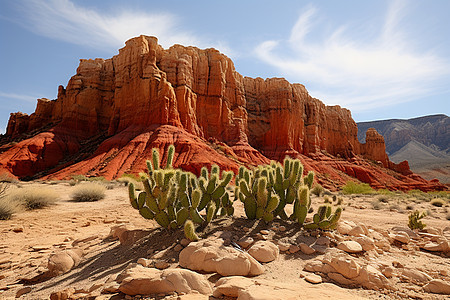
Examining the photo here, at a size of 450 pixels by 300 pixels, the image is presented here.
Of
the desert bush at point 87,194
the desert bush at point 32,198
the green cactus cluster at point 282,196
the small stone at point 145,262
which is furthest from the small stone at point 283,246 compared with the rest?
the desert bush at point 87,194

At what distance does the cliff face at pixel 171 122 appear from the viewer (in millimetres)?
35219

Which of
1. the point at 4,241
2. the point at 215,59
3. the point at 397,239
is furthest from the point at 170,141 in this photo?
the point at 397,239

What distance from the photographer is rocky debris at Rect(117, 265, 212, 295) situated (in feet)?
9.21

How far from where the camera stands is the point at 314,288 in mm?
2889

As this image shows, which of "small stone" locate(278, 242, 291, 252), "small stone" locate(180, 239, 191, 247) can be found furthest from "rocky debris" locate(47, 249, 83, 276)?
"small stone" locate(278, 242, 291, 252)

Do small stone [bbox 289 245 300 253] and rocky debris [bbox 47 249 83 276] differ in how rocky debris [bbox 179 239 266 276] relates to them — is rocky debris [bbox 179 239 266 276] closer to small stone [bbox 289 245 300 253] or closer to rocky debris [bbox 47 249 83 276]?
small stone [bbox 289 245 300 253]

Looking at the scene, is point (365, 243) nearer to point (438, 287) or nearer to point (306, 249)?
point (306, 249)

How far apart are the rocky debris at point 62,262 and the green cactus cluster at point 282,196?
11.7 ft

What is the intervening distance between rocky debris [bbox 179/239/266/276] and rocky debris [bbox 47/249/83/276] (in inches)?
88.9

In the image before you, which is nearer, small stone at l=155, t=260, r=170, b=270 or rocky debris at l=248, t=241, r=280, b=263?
small stone at l=155, t=260, r=170, b=270

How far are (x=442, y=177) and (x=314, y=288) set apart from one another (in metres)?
102

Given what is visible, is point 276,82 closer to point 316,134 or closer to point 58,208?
point 316,134

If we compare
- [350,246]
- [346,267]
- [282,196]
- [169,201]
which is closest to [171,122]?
[282,196]

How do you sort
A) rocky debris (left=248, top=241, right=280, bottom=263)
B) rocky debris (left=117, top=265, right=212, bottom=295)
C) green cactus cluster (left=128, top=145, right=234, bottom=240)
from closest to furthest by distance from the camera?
rocky debris (left=117, top=265, right=212, bottom=295) → rocky debris (left=248, top=241, right=280, bottom=263) → green cactus cluster (left=128, top=145, right=234, bottom=240)
